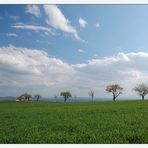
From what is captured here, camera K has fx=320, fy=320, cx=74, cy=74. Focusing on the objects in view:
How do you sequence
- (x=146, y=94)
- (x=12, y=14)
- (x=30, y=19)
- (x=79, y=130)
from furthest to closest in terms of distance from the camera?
1. (x=146, y=94)
2. (x=30, y=19)
3. (x=12, y=14)
4. (x=79, y=130)

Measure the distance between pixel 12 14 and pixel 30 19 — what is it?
3681 millimetres

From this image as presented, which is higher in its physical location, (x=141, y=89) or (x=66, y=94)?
(x=141, y=89)

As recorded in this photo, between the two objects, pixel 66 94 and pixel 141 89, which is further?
pixel 66 94

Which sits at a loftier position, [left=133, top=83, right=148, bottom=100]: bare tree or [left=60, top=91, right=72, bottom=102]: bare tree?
[left=133, top=83, right=148, bottom=100]: bare tree

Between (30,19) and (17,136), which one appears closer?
(17,136)

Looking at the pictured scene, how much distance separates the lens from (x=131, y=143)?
11.5m

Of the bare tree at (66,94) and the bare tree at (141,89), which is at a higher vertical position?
the bare tree at (141,89)

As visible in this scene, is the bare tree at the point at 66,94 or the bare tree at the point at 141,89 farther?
the bare tree at the point at 66,94

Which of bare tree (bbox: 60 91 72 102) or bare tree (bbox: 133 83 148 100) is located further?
bare tree (bbox: 60 91 72 102)
